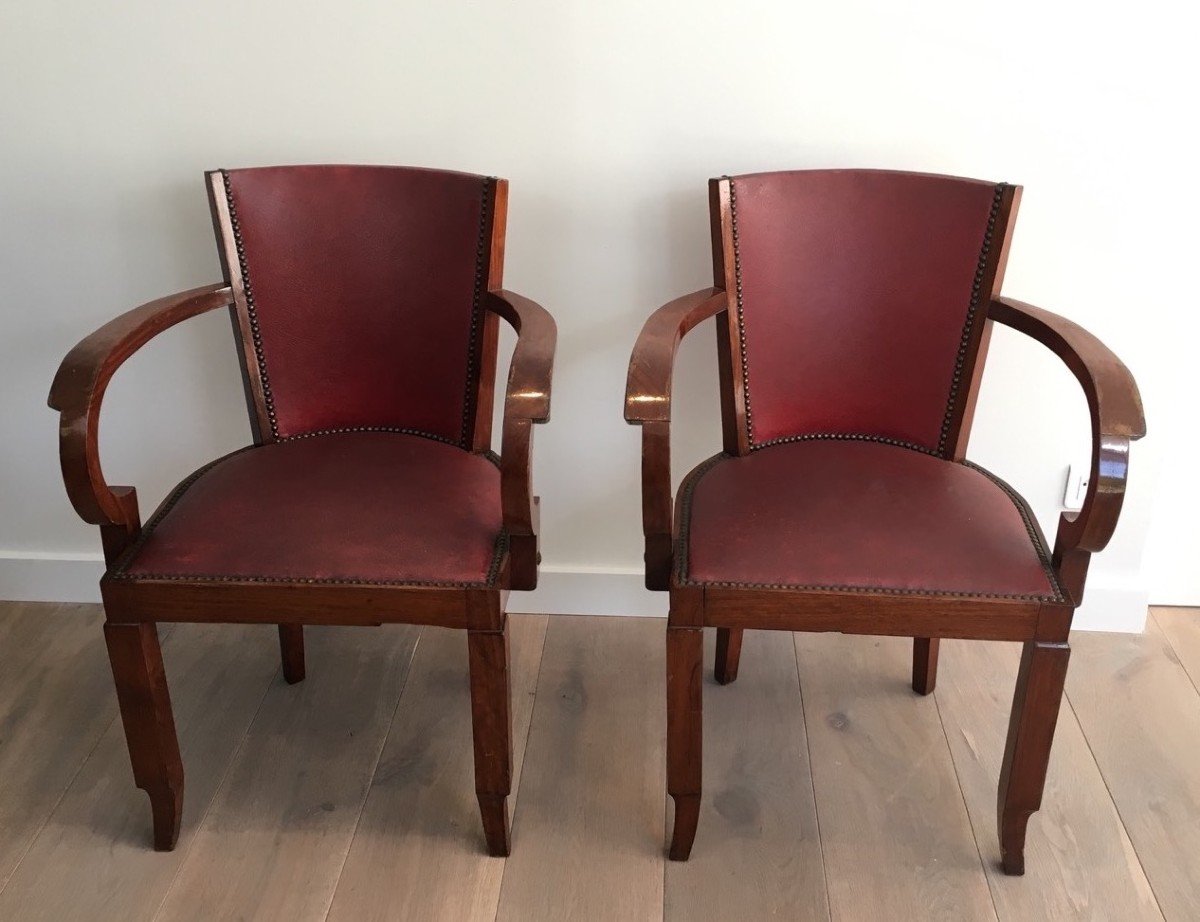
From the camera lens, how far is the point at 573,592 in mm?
2074

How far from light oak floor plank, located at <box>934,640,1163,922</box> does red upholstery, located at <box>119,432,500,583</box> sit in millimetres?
824

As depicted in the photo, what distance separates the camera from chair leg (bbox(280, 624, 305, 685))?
1840 mm

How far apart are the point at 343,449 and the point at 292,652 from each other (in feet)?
1.48

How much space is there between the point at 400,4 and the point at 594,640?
3.61 feet

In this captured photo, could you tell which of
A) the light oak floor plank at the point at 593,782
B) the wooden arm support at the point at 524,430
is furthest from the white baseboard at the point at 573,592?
the wooden arm support at the point at 524,430

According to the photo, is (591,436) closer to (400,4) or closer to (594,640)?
(594,640)

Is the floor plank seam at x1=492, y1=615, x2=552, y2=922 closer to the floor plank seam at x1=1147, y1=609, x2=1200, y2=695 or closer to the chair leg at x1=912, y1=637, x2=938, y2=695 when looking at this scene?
the chair leg at x1=912, y1=637, x2=938, y2=695

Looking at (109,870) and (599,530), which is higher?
(599,530)

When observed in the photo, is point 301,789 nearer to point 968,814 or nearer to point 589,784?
point 589,784

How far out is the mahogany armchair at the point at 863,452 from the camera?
1.32m

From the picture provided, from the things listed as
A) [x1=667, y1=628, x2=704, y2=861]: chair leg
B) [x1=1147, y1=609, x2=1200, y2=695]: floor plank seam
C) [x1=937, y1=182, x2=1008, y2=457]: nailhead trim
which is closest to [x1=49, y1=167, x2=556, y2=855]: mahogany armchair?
[x1=667, y1=628, x2=704, y2=861]: chair leg

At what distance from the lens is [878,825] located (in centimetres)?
159

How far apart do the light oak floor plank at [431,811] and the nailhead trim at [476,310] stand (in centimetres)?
47

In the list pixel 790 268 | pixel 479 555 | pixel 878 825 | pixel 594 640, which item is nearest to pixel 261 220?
pixel 479 555
